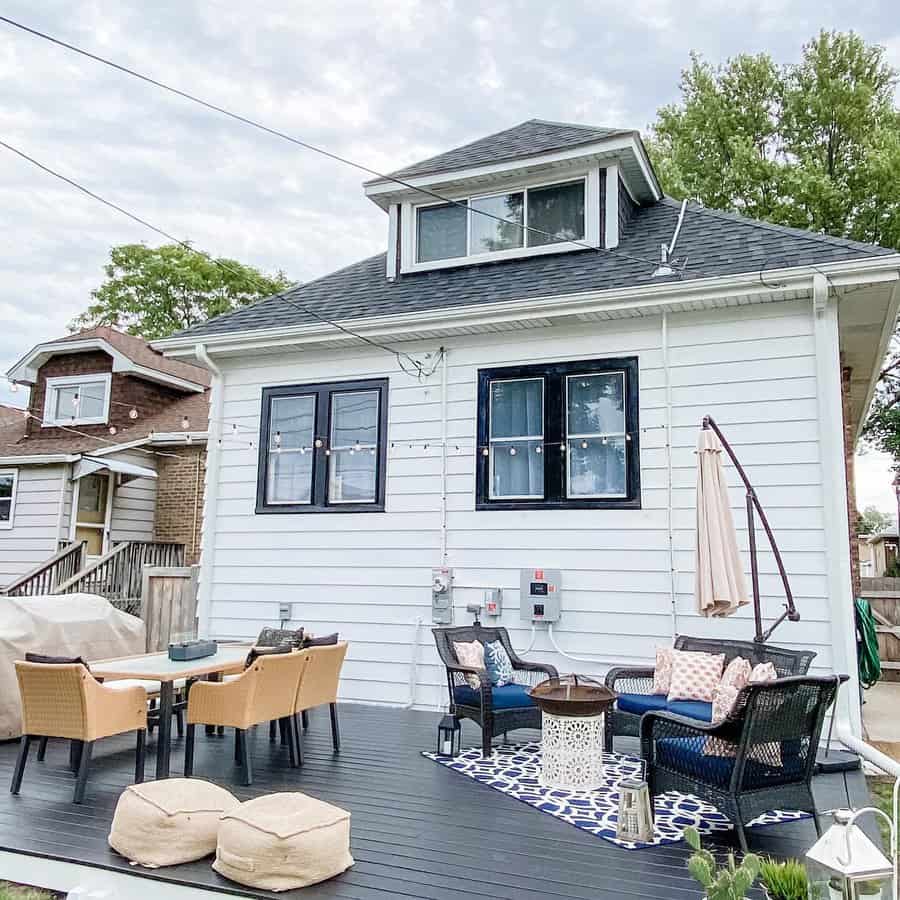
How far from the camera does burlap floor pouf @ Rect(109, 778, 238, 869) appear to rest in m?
3.54

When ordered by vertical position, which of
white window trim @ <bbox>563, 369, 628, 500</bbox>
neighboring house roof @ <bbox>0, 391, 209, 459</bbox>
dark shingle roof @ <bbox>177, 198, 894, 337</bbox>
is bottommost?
white window trim @ <bbox>563, 369, 628, 500</bbox>

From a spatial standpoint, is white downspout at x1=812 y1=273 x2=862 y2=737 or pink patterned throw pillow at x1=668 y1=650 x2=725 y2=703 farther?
white downspout at x1=812 y1=273 x2=862 y2=737

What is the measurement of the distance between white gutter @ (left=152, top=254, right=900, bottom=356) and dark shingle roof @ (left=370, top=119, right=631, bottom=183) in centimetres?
181

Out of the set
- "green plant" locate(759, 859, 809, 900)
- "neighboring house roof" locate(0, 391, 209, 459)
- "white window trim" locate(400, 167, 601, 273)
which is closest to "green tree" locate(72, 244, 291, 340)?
"neighboring house roof" locate(0, 391, 209, 459)

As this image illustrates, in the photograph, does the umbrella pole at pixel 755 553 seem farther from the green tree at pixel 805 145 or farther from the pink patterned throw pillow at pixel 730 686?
the green tree at pixel 805 145

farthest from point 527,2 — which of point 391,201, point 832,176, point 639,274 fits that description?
point 832,176

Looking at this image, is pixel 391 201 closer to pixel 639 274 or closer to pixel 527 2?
pixel 527 2

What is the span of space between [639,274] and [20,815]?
5976 mm

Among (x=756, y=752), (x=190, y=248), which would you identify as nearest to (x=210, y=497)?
(x=190, y=248)

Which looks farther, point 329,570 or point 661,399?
point 329,570

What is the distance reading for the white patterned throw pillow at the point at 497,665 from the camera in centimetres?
608

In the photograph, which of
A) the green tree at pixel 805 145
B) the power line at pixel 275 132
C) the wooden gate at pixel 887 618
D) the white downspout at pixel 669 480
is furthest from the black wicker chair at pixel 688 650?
the green tree at pixel 805 145

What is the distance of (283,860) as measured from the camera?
3293 mm

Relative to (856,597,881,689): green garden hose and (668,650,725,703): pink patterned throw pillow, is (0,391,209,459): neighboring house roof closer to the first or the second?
(668,650,725,703): pink patterned throw pillow
